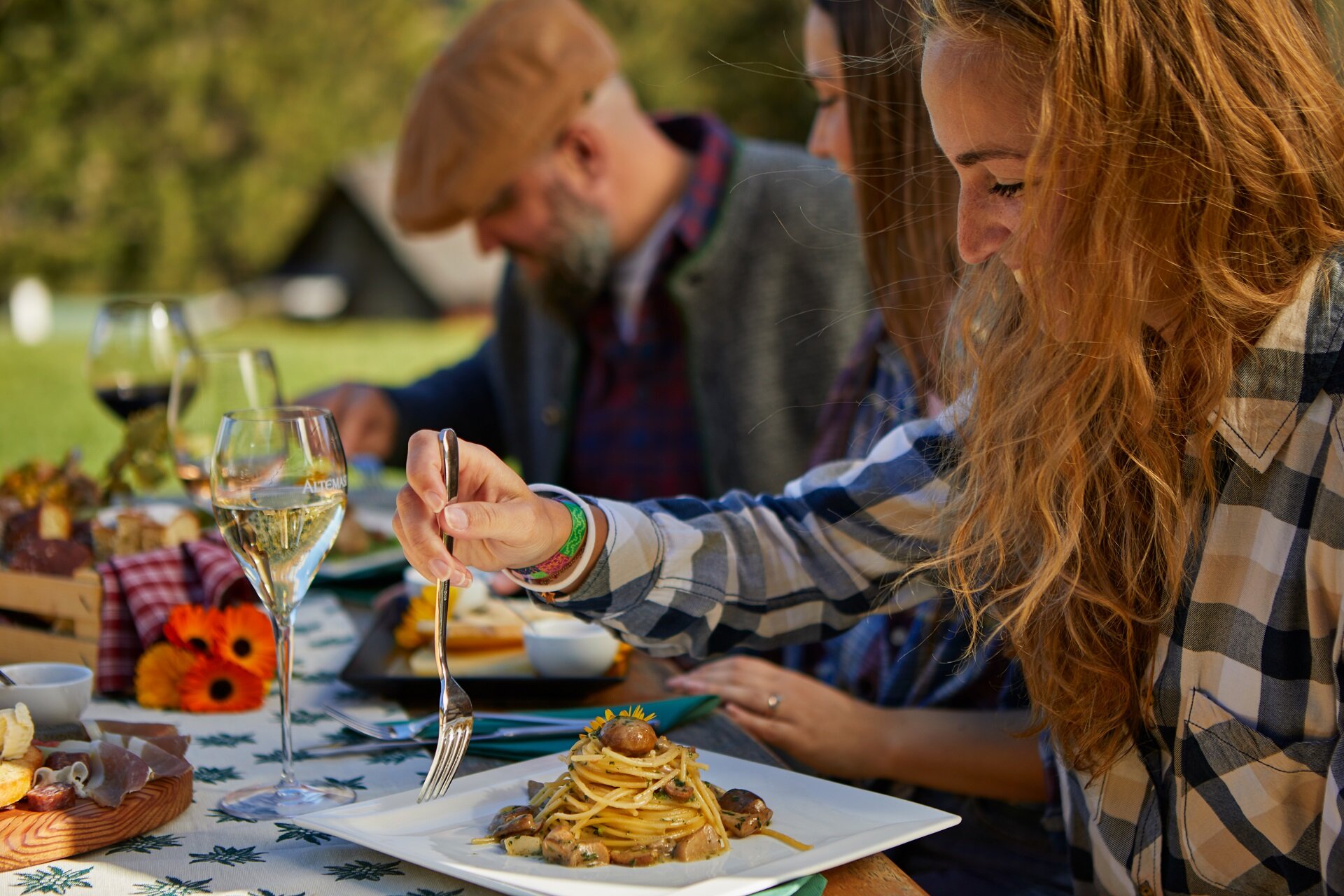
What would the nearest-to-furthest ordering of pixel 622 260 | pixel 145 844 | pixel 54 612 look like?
pixel 145 844, pixel 54 612, pixel 622 260

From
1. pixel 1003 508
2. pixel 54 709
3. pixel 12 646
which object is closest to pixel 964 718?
pixel 1003 508

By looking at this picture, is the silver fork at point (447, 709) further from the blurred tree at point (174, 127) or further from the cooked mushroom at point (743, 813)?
the blurred tree at point (174, 127)

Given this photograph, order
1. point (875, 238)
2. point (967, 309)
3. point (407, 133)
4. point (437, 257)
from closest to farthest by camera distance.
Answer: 1. point (967, 309)
2. point (875, 238)
3. point (407, 133)
4. point (437, 257)

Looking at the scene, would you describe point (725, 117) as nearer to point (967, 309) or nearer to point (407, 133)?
point (407, 133)

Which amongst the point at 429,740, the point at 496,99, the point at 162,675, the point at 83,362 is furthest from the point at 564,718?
the point at 83,362

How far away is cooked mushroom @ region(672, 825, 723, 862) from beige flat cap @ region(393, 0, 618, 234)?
231 centimetres

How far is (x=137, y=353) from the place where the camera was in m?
2.07

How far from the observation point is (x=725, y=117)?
23016 millimetres

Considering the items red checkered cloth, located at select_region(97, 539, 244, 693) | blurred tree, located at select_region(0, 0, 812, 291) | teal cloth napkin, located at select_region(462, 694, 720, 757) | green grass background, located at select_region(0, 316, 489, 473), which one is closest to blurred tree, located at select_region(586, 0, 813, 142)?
blurred tree, located at select_region(0, 0, 812, 291)

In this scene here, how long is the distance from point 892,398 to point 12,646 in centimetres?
126

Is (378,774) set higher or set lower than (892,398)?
lower

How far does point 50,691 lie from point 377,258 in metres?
22.8

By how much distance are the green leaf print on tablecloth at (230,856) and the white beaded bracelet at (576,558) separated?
0.36m

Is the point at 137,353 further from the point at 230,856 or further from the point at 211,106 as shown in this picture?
the point at 211,106
